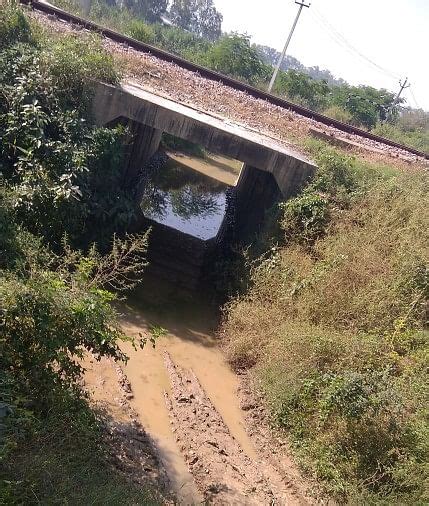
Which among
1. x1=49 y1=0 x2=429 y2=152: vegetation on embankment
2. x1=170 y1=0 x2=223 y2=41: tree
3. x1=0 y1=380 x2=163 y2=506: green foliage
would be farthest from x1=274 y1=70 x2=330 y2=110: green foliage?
x1=170 y1=0 x2=223 y2=41: tree

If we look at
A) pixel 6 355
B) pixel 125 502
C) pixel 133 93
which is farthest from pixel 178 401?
pixel 133 93

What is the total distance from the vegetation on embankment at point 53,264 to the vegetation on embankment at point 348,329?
8.84 ft

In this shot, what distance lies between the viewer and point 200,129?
988cm

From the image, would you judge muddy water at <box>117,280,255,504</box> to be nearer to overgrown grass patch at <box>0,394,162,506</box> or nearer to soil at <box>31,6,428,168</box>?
overgrown grass patch at <box>0,394,162,506</box>

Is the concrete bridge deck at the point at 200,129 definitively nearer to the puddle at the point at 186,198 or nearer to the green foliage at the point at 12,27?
the green foliage at the point at 12,27

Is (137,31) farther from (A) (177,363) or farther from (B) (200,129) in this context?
(A) (177,363)

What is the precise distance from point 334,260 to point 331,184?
1.99 metres

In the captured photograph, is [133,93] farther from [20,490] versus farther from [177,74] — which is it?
[20,490]

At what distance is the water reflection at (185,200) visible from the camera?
1617cm

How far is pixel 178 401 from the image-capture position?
294 inches

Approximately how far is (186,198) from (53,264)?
11764 millimetres

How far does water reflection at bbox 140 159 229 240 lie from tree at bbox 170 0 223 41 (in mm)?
42522

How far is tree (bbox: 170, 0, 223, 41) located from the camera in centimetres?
5762

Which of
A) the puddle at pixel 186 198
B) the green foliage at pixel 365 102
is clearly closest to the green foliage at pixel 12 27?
the puddle at pixel 186 198
